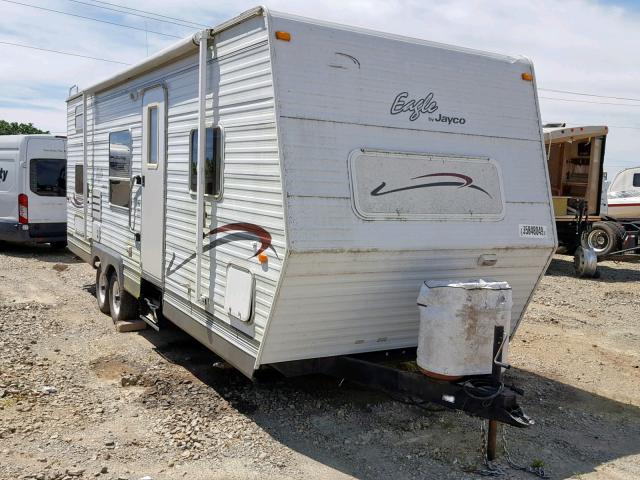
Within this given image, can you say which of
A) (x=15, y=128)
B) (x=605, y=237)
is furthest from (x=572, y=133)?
(x=15, y=128)

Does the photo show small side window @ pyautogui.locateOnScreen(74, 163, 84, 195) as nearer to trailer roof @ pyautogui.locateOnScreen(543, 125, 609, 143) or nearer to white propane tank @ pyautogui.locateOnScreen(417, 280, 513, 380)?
white propane tank @ pyautogui.locateOnScreen(417, 280, 513, 380)

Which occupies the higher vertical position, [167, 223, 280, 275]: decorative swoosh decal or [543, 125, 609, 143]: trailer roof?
[543, 125, 609, 143]: trailer roof

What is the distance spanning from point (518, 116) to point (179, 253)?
307 centimetres

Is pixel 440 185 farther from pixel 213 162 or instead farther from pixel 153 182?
pixel 153 182

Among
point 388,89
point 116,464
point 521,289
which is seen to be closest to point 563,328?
point 521,289

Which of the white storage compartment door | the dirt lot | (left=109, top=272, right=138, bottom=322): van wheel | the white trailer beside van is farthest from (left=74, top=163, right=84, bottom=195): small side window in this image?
the white storage compartment door

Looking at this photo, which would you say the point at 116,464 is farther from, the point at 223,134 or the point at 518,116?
the point at 518,116

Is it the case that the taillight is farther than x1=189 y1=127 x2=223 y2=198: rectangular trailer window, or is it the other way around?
the taillight

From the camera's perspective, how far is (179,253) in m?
5.57

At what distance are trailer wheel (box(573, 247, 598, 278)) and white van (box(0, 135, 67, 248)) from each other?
10499 mm

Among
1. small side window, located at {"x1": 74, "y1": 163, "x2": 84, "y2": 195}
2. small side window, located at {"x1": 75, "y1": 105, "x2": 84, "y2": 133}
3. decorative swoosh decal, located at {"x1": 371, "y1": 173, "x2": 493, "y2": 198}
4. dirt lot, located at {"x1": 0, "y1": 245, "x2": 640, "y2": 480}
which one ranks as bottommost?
dirt lot, located at {"x1": 0, "y1": 245, "x2": 640, "y2": 480}

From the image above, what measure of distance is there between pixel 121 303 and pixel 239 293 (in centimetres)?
340

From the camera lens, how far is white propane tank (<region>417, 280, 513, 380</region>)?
4.20 meters

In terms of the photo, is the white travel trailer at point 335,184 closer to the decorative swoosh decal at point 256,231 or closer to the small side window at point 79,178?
the decorative swoosh decal at point 256,231
